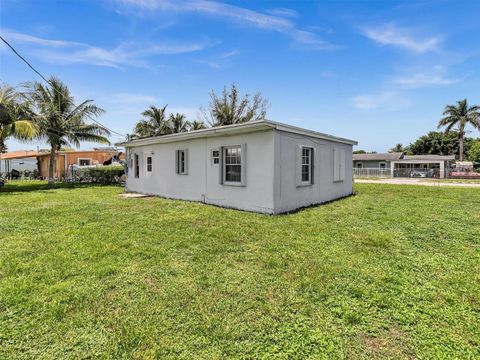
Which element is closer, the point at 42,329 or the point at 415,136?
the point at 42,329

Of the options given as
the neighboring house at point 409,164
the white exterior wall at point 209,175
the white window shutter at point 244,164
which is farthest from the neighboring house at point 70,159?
the neighboring house at point 409,164

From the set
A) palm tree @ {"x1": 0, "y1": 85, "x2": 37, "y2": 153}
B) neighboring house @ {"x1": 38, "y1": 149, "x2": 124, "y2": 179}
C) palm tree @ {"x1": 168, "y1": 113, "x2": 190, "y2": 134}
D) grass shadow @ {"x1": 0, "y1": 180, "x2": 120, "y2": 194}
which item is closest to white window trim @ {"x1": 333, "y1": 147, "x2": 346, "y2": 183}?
grass shadow @ {"x1": 0, "y1": 180, "x2": 120, "y2": 194}

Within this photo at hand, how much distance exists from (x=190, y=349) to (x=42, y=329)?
53.2 inches

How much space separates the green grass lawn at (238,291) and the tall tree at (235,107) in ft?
80.1

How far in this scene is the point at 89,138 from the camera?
60.6 ft

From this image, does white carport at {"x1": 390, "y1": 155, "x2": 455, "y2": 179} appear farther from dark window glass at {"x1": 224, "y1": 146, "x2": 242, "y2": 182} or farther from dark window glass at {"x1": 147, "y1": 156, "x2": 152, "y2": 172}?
dark window glass at {"x1": 147, "y1": 156, "x2": 152, "y2": 172}

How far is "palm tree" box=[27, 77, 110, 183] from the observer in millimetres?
15953

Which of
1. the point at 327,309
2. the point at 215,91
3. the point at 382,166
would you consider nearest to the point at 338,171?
the point at 327,309

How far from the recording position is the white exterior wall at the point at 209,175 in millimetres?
7125

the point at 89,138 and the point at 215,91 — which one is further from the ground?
the point at 215,91

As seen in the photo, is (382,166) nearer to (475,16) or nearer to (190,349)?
(475,16)

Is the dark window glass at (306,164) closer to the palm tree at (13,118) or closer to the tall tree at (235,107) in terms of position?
the palm tree at (13,118)

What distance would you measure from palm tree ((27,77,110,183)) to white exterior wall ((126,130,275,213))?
23.9 feet

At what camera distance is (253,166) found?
24.3ft
